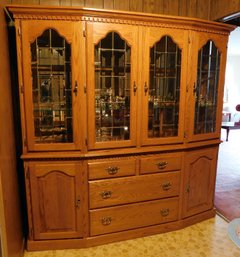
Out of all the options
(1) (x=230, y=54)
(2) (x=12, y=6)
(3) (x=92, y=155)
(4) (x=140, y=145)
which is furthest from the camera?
(1) (x=230, y=54)

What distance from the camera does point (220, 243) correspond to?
2164 mm

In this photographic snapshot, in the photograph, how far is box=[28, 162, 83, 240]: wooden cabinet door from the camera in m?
1.94

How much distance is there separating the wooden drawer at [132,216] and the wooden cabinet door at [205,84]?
718mm

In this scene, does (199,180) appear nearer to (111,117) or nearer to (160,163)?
(160,163)

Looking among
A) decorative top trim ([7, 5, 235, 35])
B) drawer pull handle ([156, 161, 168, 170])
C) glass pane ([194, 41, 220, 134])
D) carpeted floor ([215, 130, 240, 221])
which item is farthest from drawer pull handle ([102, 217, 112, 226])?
decorative top trim ([7, 5, 235, 35])

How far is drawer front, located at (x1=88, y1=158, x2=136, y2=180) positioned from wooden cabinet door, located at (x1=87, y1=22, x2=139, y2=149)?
0.14 meters

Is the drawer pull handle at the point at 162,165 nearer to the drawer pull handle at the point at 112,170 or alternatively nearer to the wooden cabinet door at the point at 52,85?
the drawer pull handle at the point at 112,170

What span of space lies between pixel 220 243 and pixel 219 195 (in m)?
1.05

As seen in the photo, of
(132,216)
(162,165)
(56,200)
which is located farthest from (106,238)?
(162,165)

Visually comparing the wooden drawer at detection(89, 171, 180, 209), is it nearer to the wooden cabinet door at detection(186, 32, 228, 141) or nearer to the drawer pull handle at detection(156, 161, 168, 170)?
the drawer pull handle at detection(156, 161, 168, 170)

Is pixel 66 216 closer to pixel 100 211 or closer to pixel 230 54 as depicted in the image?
pixel 100 211

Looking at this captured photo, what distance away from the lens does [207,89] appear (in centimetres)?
232

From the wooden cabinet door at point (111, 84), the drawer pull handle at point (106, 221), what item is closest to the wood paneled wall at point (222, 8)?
the wooden cabinet door at point (111, 84)

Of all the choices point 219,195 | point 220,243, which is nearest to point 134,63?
point 220,243
